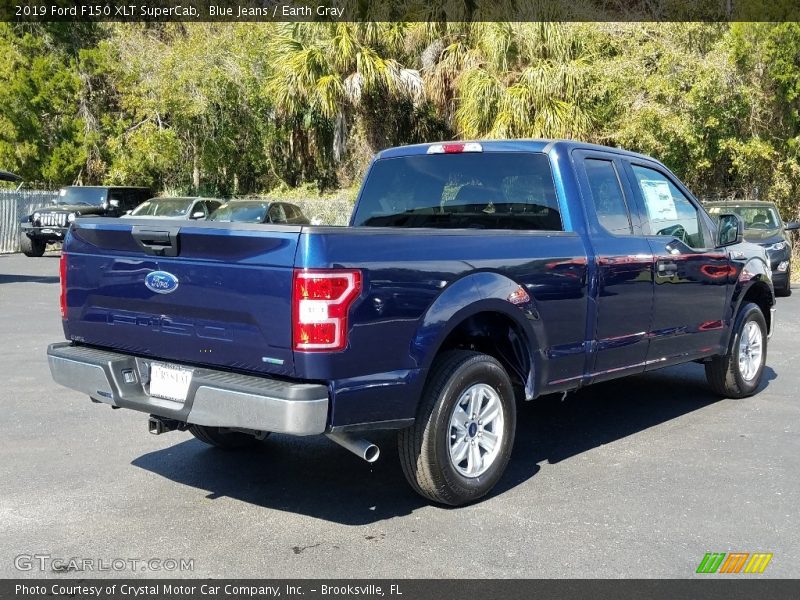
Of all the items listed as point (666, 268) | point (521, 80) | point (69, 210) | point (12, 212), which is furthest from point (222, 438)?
point (12, 212)

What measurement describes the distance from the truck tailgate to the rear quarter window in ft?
6.53

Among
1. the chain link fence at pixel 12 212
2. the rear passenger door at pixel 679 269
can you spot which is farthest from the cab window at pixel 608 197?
the chain link fence at pixel 12 212

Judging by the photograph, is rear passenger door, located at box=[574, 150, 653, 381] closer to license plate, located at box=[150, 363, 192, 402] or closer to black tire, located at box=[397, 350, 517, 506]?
black tire, located at box=[397, 350, 517, 506]

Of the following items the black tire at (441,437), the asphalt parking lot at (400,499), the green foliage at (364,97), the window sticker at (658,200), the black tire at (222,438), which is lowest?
the asphalt parking lot at (400,499)

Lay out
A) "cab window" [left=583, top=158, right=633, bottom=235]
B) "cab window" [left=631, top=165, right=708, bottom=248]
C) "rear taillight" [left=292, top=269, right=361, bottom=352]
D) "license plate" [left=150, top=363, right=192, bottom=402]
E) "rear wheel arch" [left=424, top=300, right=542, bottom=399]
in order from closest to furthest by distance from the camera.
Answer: "rear taillight" [left=292, top=269, right=361, bottom=352] < "license plate" [left=150, top=363, right=192, bottom=402] < "rear wheel arch" [left=424, top=300, right=542, bottom=399] < "cab window" [left=583, top=158, right=633, bottom=235] < "cab window" [left=631, top=165, right=708, bottom=248]

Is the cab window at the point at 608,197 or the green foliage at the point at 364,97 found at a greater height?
the green foliage at the point at 364,97

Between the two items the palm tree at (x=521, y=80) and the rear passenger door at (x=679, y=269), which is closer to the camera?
the rear passenger door at (x=679, y=269)

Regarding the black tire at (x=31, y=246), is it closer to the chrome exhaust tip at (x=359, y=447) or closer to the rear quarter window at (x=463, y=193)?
the rear quarter window at (x=463, y=193)

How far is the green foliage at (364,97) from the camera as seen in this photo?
69.0ft

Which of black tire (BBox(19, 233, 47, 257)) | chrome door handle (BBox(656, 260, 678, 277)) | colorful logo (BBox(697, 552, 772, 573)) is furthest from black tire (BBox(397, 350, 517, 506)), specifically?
black tire (BBox(19, 233, 47, 257))

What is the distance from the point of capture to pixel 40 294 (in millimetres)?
15297

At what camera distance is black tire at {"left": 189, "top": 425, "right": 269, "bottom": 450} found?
6074 millimetres

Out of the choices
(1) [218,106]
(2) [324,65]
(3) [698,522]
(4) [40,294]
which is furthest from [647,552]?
(1) [218,106]

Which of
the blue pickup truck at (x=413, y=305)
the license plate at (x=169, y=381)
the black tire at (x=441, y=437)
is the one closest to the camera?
the blue pickup truck at (x=413, y=305)
